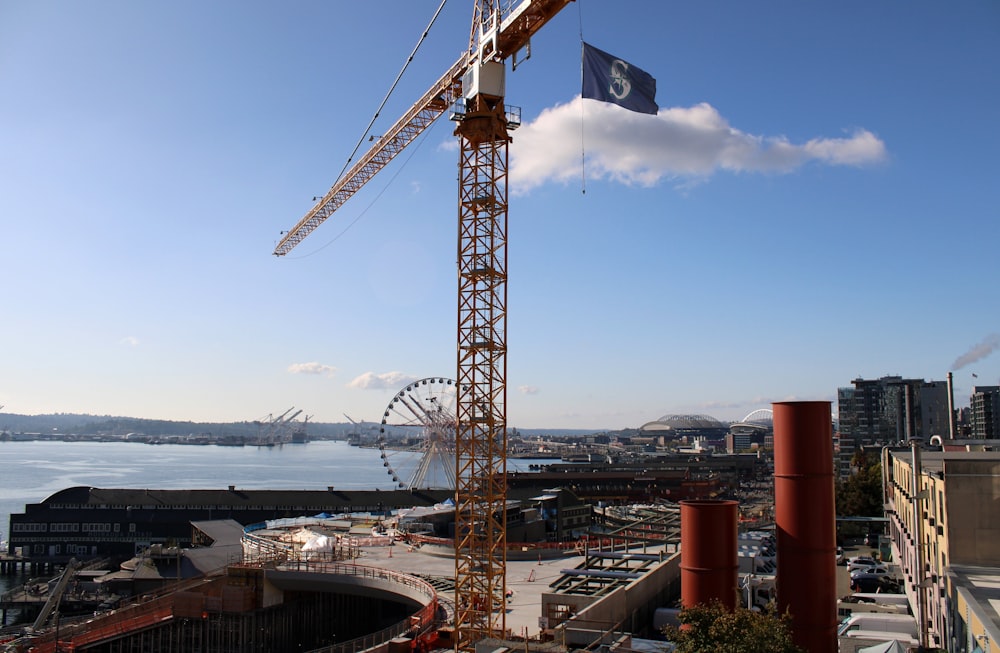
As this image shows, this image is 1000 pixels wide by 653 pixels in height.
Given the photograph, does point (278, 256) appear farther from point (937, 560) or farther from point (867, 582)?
point (937, 560)

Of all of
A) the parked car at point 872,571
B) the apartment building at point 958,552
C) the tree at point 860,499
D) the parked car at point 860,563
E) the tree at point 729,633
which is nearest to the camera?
the tree at point 729,633

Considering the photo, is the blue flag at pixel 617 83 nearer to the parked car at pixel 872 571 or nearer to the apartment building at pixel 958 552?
the apartment building at pixel 958 552

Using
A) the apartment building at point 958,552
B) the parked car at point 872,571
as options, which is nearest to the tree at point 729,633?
the apartment building at point 958,552

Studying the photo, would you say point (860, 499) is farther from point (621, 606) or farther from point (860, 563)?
point (621, 606)

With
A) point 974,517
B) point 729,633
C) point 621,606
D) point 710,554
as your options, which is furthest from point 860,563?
point 729,633

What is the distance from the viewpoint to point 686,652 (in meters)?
15.5

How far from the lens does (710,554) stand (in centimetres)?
1834

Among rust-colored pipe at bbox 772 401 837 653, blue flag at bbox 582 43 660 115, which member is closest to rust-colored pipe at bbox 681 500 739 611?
rust-colored pipe at bbox 772 401 837 653

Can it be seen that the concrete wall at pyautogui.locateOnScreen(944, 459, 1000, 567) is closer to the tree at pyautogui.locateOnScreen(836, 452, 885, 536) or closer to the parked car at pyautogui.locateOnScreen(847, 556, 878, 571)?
the parked car at pyautogui.locateOnScreen(847, 556, 878, 571)

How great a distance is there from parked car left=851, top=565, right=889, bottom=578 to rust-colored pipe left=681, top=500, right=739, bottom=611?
24.6m

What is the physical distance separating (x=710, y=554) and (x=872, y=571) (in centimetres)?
2673

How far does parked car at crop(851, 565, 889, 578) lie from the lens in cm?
3897

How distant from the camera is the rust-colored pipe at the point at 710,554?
1828 cm

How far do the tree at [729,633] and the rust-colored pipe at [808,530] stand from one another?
8.64 feet
